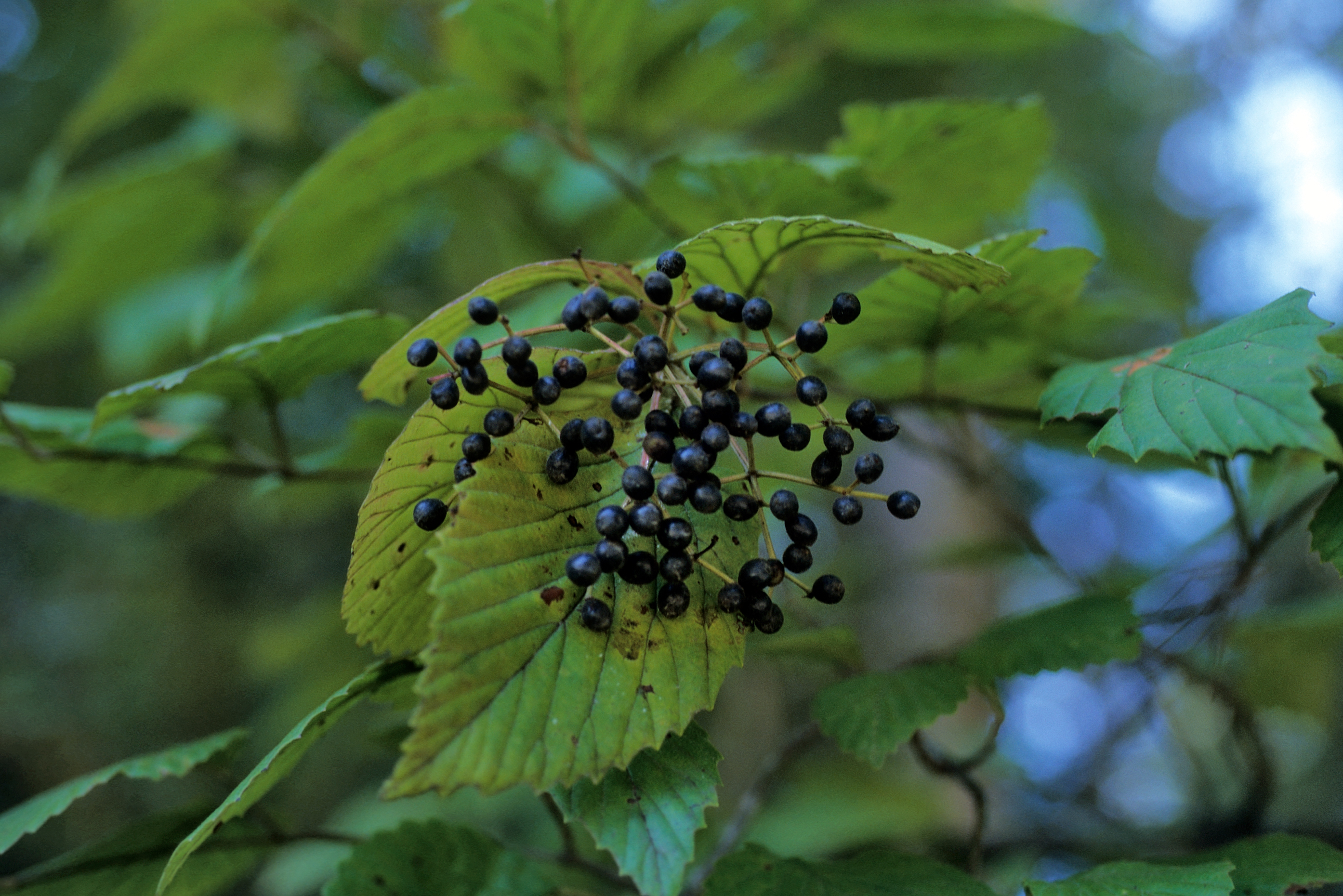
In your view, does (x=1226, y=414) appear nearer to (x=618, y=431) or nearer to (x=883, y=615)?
(x=618, y=431)

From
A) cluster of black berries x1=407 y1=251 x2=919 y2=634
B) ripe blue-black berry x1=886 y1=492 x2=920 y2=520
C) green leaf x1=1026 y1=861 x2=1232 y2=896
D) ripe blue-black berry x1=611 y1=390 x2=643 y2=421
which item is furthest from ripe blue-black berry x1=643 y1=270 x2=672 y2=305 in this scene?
green leaf x1=1026 y1=861 x2=1232 y2=896

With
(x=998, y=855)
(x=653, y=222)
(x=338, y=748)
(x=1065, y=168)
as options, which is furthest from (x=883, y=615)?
(x=338, y=748)

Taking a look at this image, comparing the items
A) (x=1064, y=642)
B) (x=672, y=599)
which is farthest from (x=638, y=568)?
(x=1064, y=642)

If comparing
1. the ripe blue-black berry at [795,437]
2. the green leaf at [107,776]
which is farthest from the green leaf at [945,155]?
the green leaf at [107,776]

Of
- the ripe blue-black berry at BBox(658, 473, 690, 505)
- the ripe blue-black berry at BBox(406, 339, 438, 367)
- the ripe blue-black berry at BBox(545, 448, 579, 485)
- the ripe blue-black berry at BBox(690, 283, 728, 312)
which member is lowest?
the ripe blue-black berry at BBox(658, 473, 690, 505)

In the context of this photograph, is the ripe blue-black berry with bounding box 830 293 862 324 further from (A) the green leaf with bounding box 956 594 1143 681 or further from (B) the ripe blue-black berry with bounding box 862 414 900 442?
(A) the green leaf with bounding box 956 594 1143 681
